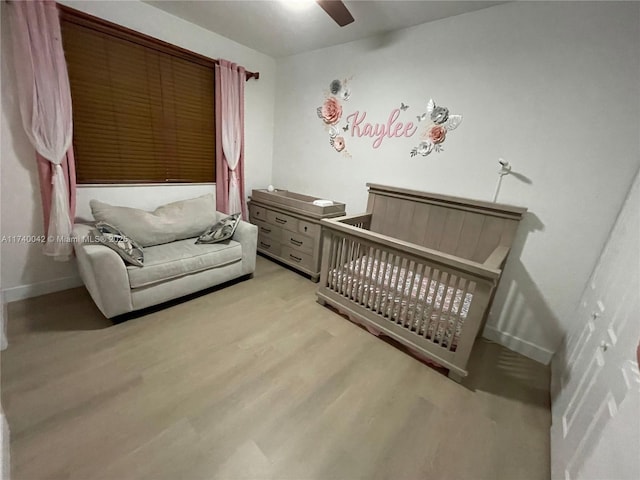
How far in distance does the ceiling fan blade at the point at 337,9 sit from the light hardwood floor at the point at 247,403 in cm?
216

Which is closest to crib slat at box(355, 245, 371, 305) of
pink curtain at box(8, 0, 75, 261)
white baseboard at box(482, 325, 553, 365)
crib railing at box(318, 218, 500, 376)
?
crib railing at box(318, 218, 500, 376)

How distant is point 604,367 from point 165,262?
8.44 ft

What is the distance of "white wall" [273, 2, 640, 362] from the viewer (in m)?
1.52

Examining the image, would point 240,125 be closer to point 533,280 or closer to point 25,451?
point 25,451

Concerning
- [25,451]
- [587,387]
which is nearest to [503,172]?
[587,387]

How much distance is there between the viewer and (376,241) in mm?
1851

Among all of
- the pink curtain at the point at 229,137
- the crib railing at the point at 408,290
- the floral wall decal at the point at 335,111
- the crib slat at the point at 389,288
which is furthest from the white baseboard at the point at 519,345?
the pink curtain at the point at 229,137

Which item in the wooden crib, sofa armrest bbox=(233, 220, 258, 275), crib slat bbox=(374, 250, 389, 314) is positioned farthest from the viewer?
sofa armrest bbox=(233, 220, 258, 275)

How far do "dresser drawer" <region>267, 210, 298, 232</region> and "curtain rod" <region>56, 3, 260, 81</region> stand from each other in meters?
1.67

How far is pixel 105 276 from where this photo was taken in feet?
5.55

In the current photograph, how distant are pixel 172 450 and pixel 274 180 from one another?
121 inches

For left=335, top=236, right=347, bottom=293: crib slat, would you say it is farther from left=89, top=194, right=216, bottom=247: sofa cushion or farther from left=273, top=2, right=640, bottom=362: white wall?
left=89, top=194, right=216, bottom=247: sofa cushion

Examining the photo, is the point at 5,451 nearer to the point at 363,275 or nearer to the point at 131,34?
the point at 363,275

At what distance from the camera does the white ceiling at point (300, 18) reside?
1.89 m
